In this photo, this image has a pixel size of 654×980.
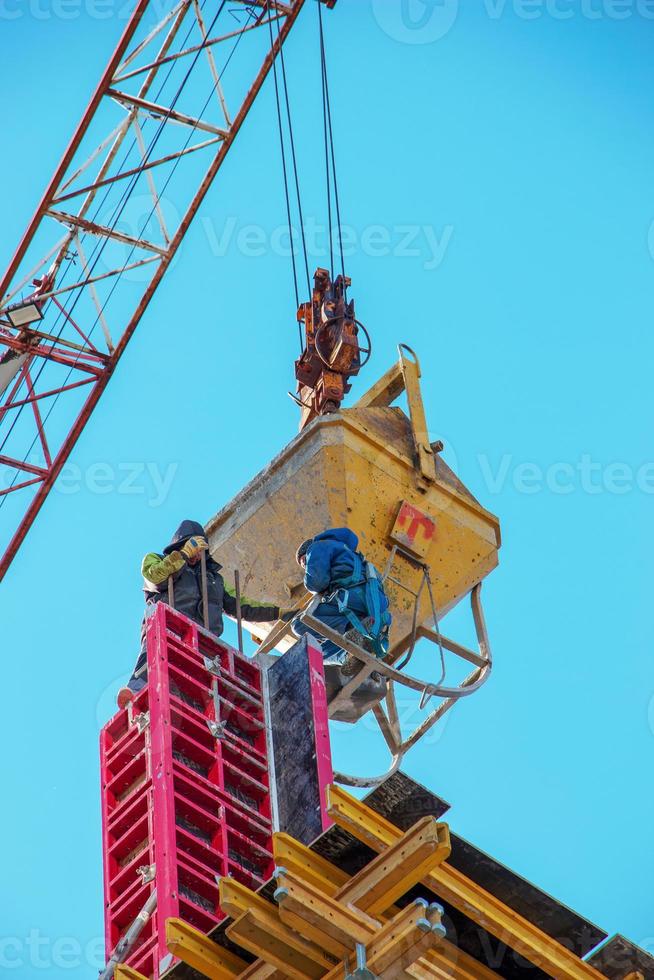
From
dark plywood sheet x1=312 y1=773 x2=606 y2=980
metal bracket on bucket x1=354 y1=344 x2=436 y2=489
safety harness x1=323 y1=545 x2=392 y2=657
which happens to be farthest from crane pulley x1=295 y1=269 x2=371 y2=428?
dark plywood sheet x1=312 y1=773 x2=606 y2=980

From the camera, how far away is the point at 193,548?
18234 mm

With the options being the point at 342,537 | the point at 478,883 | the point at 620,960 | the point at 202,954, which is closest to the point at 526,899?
the point at 478,883

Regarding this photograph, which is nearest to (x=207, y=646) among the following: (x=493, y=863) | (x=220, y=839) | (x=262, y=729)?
(x=262, y=729)

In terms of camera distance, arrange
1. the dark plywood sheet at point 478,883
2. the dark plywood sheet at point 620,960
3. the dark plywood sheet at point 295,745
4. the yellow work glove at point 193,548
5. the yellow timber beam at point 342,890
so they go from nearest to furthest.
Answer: the yellow timber beam at point 342,890 → the dark plywood sheet at point 478,883 → the dark plywood sheet at point 620,960 → the dark plywood sheet at point 295,745 → the yellow work glove at point 193,548

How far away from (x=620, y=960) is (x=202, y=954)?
262cm

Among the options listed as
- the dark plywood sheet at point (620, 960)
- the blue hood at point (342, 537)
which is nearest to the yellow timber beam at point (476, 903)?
the dark plywood sheet at point (620, 960)

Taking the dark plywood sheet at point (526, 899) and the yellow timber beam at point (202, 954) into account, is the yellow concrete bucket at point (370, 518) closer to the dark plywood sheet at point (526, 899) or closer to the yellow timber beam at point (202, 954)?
the dark plywood sheet at point (526, 899)

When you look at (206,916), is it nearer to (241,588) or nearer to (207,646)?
(207,646)

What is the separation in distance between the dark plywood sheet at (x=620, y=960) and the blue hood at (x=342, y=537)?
6046 mm

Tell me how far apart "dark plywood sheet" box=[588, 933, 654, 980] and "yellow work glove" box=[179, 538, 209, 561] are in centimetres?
673

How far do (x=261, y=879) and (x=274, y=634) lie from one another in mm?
3989

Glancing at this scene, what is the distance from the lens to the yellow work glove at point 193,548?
1822cm

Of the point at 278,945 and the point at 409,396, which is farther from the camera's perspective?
the point at 409,396

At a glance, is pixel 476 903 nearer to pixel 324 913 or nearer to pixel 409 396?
pixel 324 913
